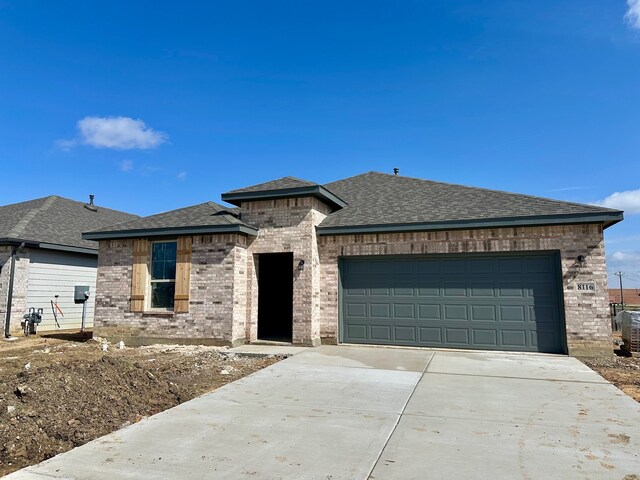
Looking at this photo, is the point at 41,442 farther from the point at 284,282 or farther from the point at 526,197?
the point at 526,197

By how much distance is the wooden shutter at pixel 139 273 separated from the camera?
11898 mm

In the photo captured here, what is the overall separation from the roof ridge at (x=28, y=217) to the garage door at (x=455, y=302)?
11.6m

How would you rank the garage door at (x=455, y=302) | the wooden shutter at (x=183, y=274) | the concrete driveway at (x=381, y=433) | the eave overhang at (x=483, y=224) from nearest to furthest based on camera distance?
1. the concrete driveway at (x=381, y=433)
2. the eave overhang at (x=483, y=224)
3. the garage door at (x=455, y=302)
4. the wooden shutter at (x=183, y=274)

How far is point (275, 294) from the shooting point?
14617 mm

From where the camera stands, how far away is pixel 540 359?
938 cm

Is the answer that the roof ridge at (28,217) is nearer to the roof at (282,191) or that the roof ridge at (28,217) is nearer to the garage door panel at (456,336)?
the roof at (282,191)

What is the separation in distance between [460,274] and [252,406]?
6976 mm

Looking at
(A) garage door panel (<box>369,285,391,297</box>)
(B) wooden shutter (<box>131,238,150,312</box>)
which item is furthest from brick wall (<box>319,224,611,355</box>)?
(B) wooden shutter (<box>131,238,150,312</box>)

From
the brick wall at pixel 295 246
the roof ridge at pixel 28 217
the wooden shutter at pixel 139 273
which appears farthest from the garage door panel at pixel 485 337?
the roof ridge at pixel 28 217

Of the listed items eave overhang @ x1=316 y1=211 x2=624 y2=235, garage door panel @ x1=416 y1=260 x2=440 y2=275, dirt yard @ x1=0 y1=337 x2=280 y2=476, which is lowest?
dirt yard @ x1=0 y1=337 x2=280 y2=476

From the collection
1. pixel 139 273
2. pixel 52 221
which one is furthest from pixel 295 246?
pixel 52 221

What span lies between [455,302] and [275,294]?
6.39 meters

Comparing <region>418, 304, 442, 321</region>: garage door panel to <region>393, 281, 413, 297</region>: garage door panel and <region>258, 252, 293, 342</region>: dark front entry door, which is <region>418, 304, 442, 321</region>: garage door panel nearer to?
<region>393, 281, 413, 297</region>: garage door panel

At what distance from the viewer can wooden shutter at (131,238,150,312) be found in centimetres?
1190
